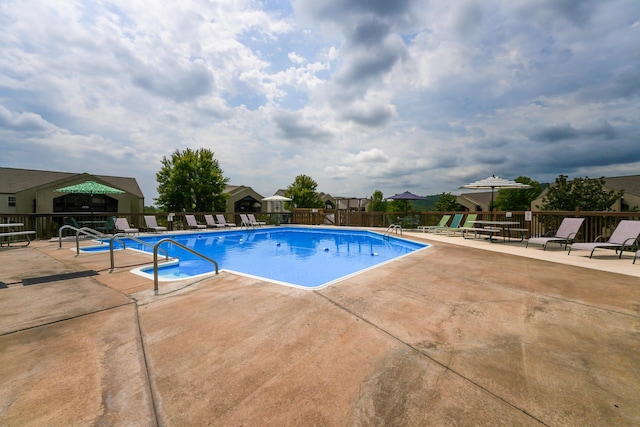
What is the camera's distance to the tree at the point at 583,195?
1467 cm

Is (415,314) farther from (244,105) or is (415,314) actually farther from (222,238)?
(244,105)

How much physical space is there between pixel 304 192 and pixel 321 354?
3877 centimetres

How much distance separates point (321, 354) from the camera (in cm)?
231

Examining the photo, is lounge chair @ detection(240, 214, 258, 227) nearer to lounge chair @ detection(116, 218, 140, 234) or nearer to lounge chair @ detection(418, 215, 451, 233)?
lounge chair @ detection(116, 218, 140, 234)

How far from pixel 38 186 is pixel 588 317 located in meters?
33.8

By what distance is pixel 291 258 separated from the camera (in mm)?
9562

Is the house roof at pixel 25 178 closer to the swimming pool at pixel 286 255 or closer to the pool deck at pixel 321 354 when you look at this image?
the swimming pool at pixel 286 255

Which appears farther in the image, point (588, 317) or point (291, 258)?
point (291, 258)

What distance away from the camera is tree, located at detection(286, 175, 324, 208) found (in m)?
41.0

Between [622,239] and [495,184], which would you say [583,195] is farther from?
[622,239]

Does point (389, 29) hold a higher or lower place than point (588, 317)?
higher

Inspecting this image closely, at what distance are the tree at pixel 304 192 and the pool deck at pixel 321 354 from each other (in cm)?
3676

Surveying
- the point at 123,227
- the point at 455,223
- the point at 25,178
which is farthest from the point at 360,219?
the point at 25,178

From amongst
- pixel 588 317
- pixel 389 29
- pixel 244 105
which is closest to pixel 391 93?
pixel 389 29
